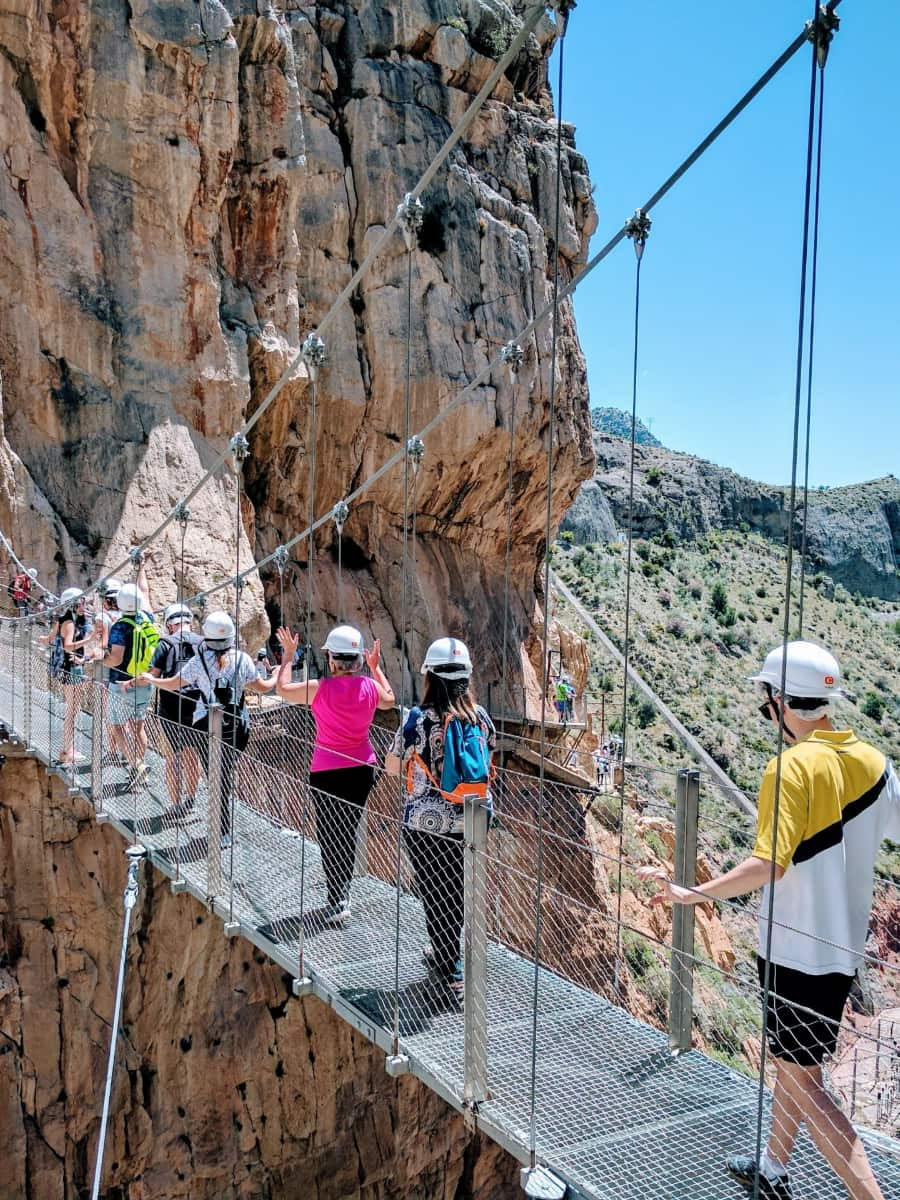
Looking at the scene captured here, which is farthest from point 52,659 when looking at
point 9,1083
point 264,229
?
point 264,229

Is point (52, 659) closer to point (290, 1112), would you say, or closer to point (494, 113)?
point (290, 1112)

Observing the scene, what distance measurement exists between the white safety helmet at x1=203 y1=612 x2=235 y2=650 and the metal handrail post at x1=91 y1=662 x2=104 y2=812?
0.94 m

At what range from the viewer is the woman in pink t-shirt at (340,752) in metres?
3.11

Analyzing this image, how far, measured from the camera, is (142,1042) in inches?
256

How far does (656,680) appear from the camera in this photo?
30609 millimetres

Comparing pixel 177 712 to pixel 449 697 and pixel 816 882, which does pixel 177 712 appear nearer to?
pixel 449 697

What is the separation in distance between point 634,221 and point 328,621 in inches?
303

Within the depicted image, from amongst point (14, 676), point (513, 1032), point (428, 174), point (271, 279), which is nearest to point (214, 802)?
point (513, 1032)

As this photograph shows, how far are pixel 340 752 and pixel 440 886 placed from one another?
65 centimetres

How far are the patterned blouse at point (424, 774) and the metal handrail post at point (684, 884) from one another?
52 cm

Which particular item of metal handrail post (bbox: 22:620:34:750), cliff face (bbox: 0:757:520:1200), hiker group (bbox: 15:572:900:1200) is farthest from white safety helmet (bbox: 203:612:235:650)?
cliff face (bbox: 0:757:520:1200)

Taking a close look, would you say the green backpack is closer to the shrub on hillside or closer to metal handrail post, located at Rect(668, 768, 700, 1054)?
metal handrail post, located at Rect(668, 768, 700, 1054)

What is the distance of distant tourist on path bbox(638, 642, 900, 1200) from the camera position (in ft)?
5.52

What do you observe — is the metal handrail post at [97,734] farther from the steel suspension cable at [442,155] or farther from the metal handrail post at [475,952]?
the metal handrail post at [475,952]
